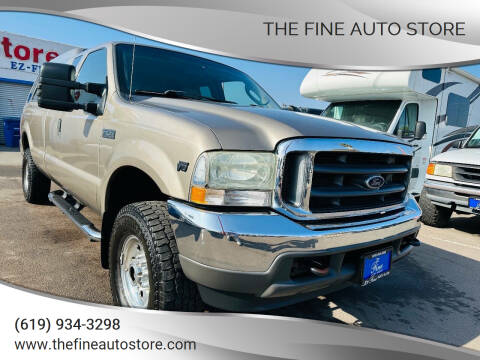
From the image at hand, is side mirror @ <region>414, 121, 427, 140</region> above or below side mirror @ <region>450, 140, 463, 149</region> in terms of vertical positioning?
above

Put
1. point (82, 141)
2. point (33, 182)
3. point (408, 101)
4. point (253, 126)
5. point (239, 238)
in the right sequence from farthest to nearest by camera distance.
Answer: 1. point (408, 101)
2. point (33, 182)
3. point (82, 141)
4. point (253, 126)
5. point (239, 238)

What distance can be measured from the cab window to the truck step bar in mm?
1047

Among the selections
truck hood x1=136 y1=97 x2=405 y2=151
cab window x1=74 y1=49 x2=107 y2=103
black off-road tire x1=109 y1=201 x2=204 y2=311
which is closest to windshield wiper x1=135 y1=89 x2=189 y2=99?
truck hood x1=136 y1=97 x2=405 y2=151

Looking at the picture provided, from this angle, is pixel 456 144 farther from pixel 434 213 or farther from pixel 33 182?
pixel 33 182

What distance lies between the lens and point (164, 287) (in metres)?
1.86

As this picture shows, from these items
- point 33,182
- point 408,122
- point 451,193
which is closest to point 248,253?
point 33,182

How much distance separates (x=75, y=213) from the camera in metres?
3.34

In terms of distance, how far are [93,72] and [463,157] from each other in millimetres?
5105

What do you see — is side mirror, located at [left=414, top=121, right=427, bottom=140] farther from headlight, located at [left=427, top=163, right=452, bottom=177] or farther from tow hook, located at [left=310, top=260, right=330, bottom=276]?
tow hook, located at [left=310, top=260, right=330, bottom=276]

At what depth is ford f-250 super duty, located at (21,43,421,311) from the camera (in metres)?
1.73

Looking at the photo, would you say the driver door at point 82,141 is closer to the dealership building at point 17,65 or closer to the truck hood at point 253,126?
the truck hood at point 253,126

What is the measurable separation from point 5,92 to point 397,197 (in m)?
16.2

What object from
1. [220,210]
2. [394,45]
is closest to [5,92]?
[394,45]

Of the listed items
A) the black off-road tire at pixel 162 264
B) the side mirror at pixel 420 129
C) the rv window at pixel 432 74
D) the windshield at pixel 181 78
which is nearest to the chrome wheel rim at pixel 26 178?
the windshield at pixel 181 78
